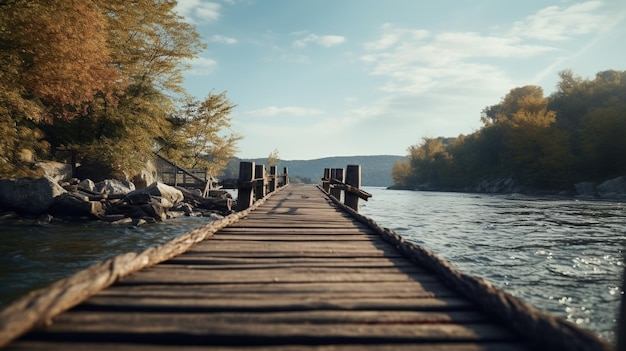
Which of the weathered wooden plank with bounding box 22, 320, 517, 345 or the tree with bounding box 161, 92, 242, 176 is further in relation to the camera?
the tree with bounding box 161, 92, 242, 176

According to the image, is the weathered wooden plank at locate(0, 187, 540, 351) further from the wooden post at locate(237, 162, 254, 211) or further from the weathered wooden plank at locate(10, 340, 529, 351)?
the wooden post at locate(237, 162, 254, 211)

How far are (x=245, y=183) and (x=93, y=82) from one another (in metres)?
10.8

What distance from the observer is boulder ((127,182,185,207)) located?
15656 millimetres

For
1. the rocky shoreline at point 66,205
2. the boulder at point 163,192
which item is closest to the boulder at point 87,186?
the rocky shoreline at point 66,205

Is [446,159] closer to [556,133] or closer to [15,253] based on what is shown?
[556,133]

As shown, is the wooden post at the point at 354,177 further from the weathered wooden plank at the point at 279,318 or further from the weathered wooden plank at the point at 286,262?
the weathered wooden plank at the point at 279,318

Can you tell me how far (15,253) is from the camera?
7.30 metres

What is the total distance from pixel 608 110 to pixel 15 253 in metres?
60.4

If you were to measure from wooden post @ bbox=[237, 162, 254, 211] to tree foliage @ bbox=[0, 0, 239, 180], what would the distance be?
9.41 metres

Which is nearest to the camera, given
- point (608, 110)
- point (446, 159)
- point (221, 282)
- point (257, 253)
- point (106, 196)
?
point (221, 282)

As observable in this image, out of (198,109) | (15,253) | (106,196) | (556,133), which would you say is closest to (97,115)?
(106,196)

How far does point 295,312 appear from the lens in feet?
7.61

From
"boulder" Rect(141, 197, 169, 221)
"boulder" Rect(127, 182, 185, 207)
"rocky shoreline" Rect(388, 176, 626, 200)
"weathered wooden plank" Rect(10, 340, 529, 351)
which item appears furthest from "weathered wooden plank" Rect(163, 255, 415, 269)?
"rocky shoreline" Rect(388, 176, 626, 200)

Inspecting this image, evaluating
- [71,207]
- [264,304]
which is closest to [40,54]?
[71,207]
